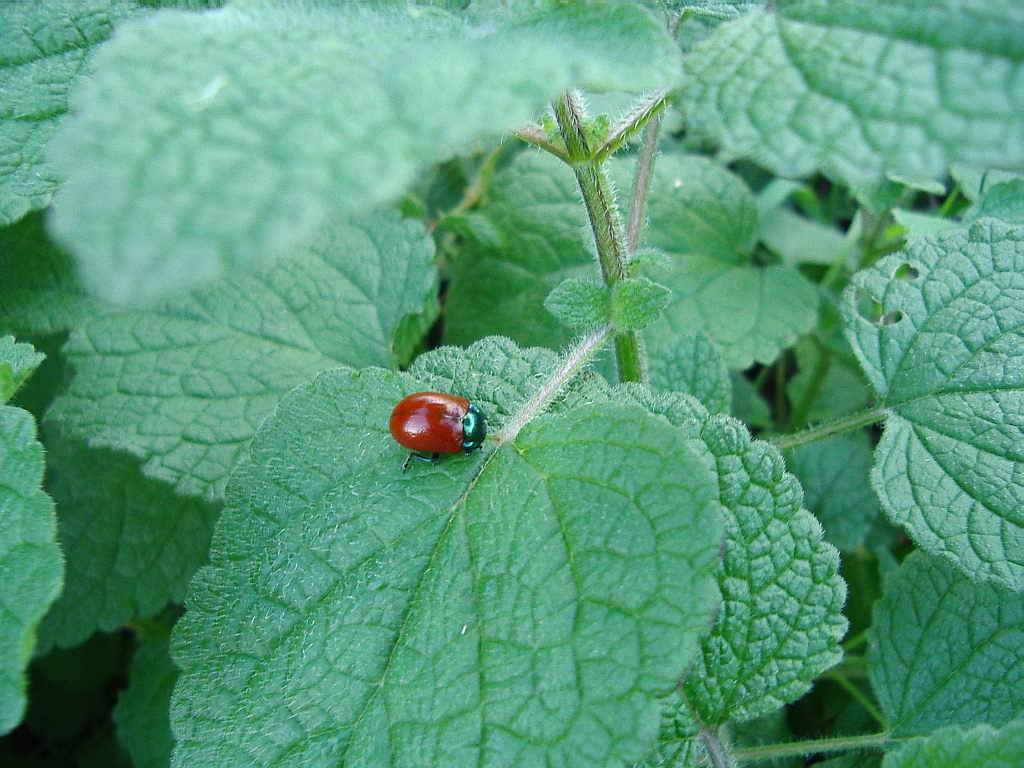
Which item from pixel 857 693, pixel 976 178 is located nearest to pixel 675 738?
pixel 857 693

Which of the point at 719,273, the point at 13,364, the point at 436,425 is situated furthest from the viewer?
the point at 719,273

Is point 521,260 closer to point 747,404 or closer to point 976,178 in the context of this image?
point 747,404

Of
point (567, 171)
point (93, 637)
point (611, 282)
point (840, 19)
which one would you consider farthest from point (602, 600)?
point (93, 637)

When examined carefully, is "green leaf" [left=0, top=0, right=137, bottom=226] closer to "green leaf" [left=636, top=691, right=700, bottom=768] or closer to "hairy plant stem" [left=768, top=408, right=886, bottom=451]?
"green leaf" [left=636, top=691, right=700, bottom=768]

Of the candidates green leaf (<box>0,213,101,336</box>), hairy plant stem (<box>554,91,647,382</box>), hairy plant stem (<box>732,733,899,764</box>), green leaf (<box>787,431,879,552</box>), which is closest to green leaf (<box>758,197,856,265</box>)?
green leaf (<box>787,431,879,552</box>)

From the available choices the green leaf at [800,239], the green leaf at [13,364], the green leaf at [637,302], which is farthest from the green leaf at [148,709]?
the green leaf at [800,239]
